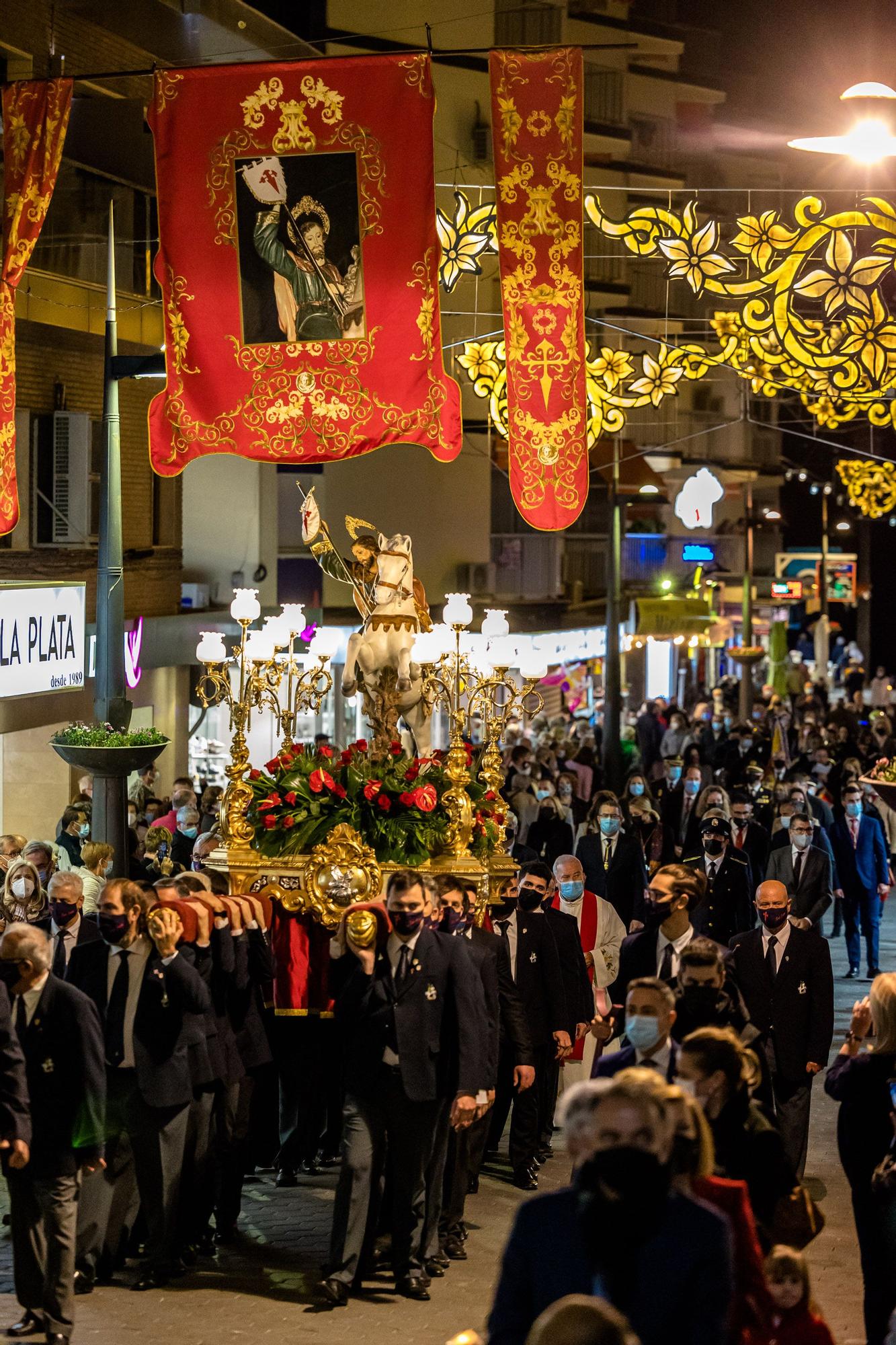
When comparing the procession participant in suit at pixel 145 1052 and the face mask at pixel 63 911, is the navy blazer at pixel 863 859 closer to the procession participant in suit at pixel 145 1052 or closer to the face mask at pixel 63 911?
the face mask at pixel 63 911

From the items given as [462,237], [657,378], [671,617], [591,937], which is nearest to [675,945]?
[591,937]

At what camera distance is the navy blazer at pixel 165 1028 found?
9.36 m

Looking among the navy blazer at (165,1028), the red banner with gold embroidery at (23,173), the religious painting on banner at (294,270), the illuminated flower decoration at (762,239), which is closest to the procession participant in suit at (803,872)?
the illuminated flower decoration at (762,239)

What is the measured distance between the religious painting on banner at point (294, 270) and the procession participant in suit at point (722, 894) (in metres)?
4.03

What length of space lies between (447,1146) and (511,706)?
11.7ft

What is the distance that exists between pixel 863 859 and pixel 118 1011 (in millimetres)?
11369

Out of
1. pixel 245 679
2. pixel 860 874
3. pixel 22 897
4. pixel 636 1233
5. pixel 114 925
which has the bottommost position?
pixel 860 874

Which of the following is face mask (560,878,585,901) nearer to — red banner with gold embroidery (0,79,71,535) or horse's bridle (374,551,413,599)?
horse's bridle (374,551,413,599)

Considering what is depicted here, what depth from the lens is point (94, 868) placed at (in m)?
13.2

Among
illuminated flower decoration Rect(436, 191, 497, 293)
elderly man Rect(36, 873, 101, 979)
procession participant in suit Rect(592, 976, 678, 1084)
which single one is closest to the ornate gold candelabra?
elderly man Rect(36, 873, 101, 979)

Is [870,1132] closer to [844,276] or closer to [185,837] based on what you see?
[844,276]

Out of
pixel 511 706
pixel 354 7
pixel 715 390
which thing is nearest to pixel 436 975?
pixel 511 706

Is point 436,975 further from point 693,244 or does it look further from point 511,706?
point 693,244

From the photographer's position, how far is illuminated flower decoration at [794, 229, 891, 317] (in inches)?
548
